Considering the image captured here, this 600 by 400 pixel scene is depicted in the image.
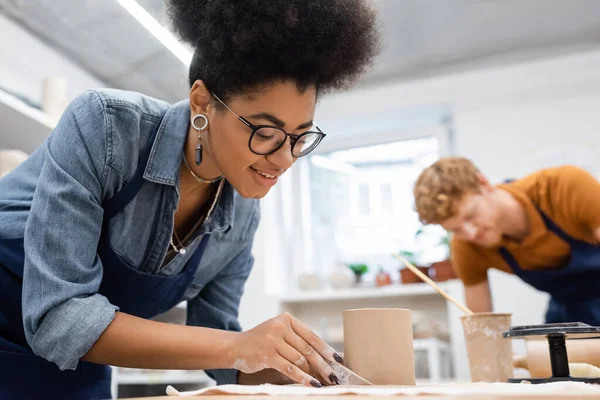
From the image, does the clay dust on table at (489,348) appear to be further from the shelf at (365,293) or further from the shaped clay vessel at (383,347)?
the shelf at (365,293)

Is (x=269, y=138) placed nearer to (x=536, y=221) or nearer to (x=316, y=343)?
(x=316, y=343)

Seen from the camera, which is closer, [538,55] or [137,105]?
[137,105]

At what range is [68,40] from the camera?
Answer: 3.07 meters

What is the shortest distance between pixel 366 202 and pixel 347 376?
124 inches

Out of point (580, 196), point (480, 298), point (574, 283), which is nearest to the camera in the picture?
point (580, 196)

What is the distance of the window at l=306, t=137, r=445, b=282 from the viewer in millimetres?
3809

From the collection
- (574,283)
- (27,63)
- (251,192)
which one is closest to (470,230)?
(574,283)

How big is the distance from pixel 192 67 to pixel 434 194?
1147 mm

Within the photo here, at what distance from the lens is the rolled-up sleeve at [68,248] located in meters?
0.81

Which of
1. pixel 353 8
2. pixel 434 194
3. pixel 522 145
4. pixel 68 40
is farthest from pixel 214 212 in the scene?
pixel 522 145

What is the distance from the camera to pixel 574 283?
1937 millimetres

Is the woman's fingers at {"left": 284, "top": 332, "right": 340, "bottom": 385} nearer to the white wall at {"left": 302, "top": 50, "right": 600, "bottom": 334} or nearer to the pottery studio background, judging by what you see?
the pottery studio background

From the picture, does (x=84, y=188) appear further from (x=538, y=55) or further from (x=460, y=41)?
(x=538, y=55)

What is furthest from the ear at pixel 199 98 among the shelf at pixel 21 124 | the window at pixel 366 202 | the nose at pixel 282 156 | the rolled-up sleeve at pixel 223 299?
the window at pixel 366 202
